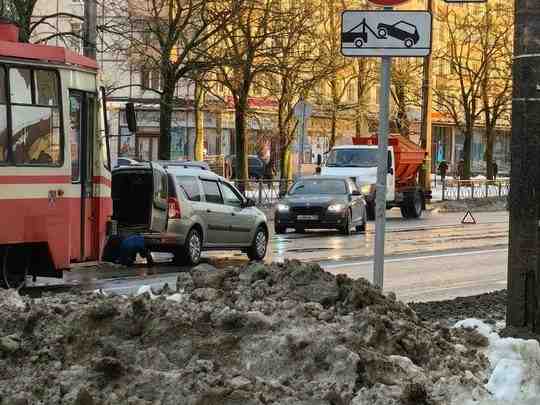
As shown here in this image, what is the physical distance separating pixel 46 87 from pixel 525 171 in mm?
7099

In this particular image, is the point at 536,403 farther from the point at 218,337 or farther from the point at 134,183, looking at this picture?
the point at 134,183

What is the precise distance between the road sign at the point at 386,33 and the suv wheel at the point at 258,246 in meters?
11.7

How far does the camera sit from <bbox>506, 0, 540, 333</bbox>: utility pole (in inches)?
299

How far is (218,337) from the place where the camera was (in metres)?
5.86

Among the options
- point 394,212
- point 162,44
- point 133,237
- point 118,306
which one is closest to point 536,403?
point 118,306

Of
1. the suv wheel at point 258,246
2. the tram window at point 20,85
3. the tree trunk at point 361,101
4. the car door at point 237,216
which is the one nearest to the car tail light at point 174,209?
the car door at point 237,216

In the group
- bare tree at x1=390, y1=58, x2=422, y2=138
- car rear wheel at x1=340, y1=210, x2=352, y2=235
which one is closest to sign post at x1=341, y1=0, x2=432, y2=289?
car rear wheel at x1=340, y1=210, x2=352, y2=235

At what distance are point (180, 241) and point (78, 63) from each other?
4.79 metres

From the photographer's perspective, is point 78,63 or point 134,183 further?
point 134,183

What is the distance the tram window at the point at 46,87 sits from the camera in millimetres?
12727

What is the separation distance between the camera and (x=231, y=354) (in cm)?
574

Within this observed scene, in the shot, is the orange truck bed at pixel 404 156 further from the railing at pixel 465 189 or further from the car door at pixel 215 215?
the car door at pixel 215 215

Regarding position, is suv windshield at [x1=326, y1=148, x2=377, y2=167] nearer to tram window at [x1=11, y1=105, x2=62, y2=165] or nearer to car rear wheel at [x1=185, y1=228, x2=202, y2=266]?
car rear wheel at [x1=185, y1=228, x2=202, y2=266]

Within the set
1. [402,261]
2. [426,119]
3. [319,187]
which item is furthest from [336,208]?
[426,119]
